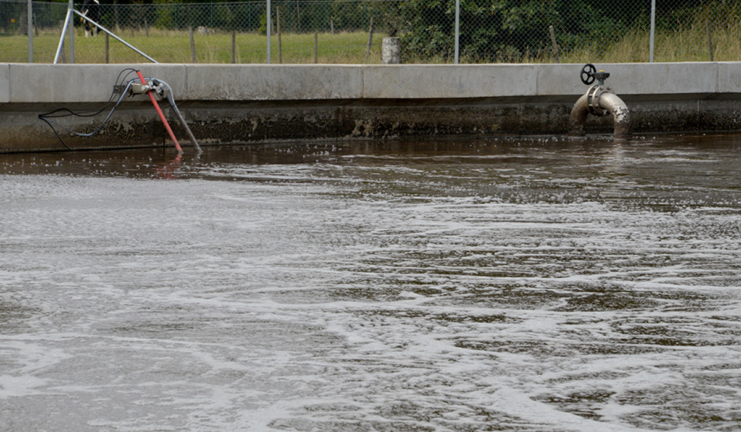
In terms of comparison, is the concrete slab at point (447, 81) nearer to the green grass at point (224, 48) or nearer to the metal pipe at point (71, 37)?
the green grass at point (224, 48)

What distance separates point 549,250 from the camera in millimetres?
7668

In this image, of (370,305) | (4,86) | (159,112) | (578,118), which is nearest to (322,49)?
(578,118)

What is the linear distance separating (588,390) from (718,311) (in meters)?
1.70

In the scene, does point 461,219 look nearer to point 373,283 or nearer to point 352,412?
point 373,283

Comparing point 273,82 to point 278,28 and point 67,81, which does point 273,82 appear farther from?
point 67,81

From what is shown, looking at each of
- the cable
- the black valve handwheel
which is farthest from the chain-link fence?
the cable

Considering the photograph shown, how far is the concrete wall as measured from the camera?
15.1 meters

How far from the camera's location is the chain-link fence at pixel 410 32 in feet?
62.7

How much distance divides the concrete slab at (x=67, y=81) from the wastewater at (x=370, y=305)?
3253 mm

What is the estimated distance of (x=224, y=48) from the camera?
2020cm

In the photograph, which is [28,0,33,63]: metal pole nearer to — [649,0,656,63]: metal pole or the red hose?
the red hose

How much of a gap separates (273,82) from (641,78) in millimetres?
6309

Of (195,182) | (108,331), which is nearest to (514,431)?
(108,331)

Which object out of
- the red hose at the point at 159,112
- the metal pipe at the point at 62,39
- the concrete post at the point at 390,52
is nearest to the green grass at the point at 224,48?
the concrete post at the point at 390,52
